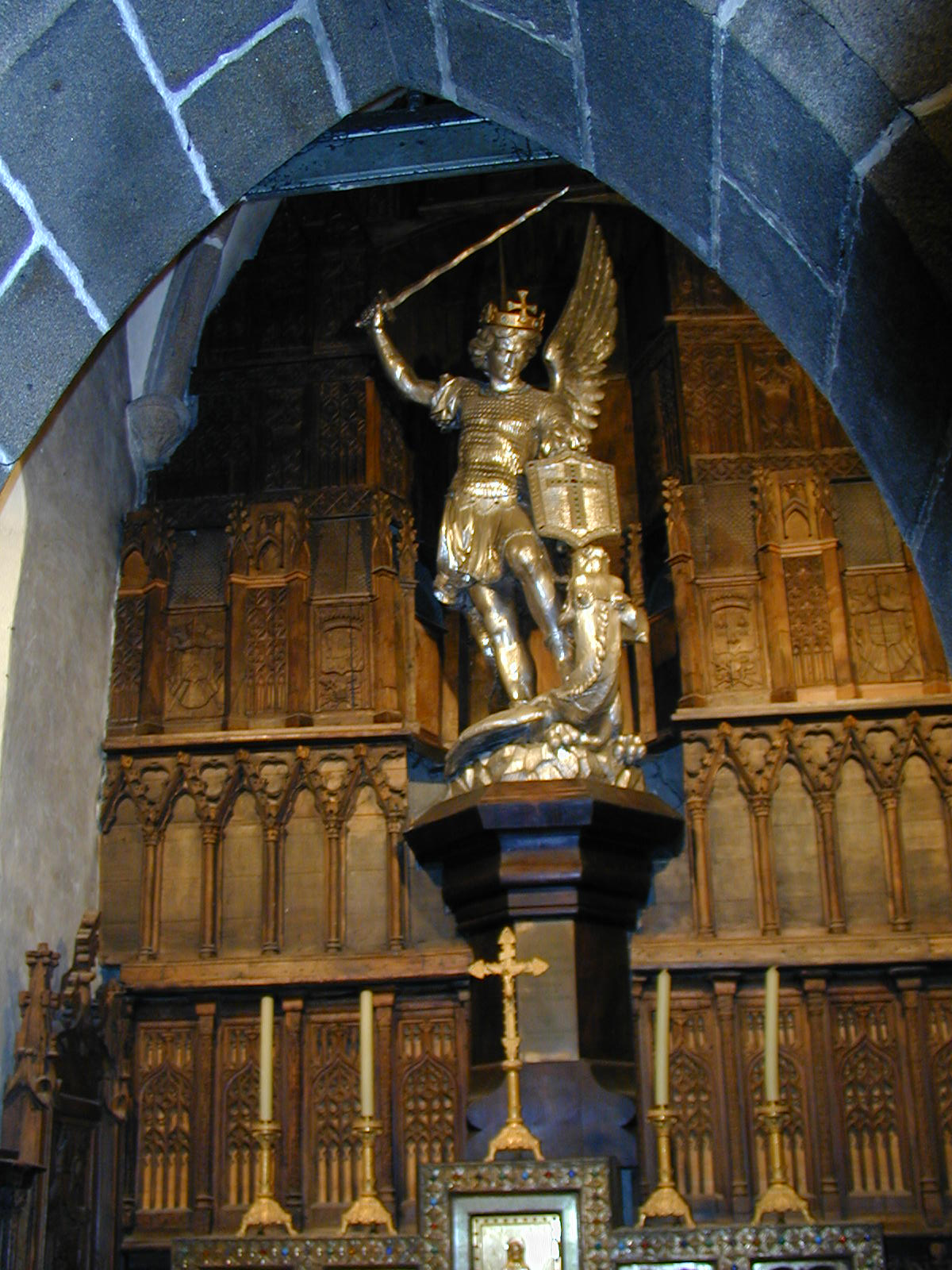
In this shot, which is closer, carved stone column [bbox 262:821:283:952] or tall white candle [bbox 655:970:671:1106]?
tall white candle [bbox 655:970:671:1106]

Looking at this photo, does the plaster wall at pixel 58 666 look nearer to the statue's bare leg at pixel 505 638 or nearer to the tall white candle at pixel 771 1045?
the statue's bare leg at pixel 505 638

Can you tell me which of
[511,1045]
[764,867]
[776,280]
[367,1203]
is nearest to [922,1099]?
[764,867]

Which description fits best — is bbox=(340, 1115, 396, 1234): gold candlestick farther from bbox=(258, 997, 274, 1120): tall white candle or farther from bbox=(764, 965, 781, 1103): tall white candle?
bbox=(764, 965, 781, 1103): tall white candle

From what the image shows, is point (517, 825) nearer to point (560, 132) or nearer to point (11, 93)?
point (560, 132)

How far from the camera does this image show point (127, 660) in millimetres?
8438

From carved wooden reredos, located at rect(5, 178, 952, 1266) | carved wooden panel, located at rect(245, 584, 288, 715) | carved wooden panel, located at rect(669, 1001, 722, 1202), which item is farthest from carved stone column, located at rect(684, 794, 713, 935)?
carved wooden panel, located at rect(245, 584, 288, 715)

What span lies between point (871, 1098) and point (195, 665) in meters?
4.22

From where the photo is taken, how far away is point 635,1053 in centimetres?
724

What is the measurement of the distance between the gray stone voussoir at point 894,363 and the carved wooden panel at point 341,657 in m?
5.45

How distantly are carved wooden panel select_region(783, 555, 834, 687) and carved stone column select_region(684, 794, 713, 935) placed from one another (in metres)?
0.87

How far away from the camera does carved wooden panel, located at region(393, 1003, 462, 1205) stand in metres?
7.25

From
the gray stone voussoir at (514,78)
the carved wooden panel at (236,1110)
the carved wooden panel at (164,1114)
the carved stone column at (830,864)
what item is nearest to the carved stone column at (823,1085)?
the carved stone column at (830,864)

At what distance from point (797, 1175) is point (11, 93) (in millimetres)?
6024

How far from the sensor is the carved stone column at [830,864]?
748 centimetres
